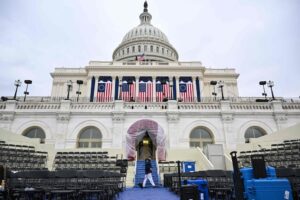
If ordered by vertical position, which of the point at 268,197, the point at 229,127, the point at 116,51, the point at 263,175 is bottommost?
the point at 268,197

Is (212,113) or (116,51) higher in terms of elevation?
(116,51)

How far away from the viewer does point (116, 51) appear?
78.9 m

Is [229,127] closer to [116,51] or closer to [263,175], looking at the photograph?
[263,175]

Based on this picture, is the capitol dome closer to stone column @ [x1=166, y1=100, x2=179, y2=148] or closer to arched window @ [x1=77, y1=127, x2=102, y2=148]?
stone column @ [x1=166, y1=100, x2=179, y2=148]

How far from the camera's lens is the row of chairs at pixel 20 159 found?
16028mm

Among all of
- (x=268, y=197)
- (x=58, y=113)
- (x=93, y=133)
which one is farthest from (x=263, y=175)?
(x=58, y=113)

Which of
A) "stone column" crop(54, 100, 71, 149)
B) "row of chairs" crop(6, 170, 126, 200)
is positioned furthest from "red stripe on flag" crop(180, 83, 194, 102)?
"row of chairs" crop(6, 170, 126, 200)

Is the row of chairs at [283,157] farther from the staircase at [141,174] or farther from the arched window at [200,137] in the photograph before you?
the staircase at [141,174]

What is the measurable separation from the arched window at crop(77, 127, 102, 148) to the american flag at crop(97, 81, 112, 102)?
54.3 feet

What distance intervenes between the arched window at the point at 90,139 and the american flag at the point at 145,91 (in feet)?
62.3

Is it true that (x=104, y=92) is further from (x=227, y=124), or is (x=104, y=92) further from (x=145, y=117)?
(x=227, y=124)

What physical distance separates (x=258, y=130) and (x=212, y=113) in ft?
19.4

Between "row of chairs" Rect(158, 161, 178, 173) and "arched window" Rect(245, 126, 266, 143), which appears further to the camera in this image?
"arched window" Rect(245, 126, 266, 143)

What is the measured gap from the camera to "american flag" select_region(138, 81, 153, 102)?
141 ft
